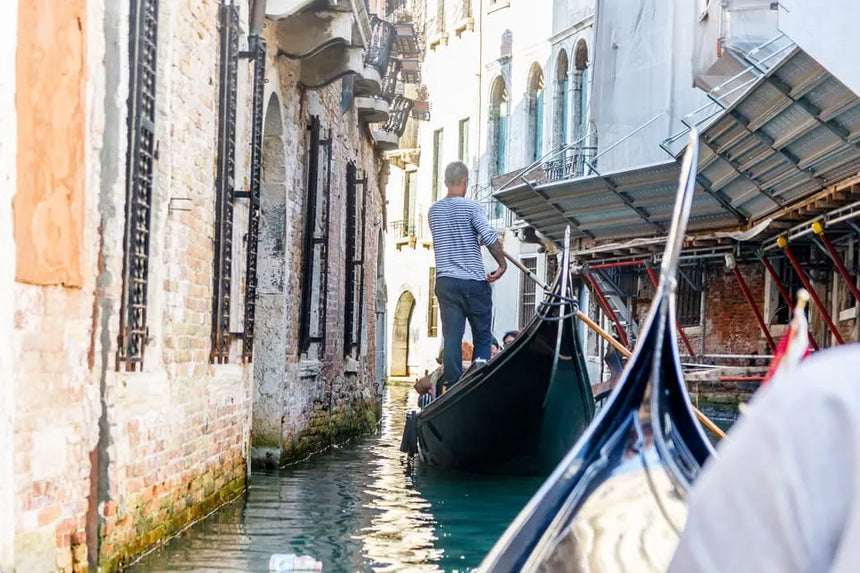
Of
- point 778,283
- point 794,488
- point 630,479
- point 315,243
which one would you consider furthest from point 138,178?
point 778,283

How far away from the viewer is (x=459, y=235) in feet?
27.1

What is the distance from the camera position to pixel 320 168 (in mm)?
9883

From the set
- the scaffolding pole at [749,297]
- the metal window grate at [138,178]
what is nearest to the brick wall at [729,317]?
the scaffolding pole at [749,297]

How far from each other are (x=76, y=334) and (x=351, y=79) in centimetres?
760

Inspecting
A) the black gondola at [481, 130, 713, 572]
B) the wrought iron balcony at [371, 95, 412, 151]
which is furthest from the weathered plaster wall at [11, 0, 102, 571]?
the wrought iron balcony at [371, 95, 412, 151]

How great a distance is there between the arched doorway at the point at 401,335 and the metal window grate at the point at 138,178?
24.4 m

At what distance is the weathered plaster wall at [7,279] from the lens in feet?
12.1

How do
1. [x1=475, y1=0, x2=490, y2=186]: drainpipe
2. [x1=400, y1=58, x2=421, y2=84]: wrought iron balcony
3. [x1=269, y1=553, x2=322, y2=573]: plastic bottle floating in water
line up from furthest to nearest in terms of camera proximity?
1. [x1=475, y1=0, x2=490, y2=186]: drainpipe
2. [x1=400, y1=58, x2=421, y2=84]: wrought iron balcony
3. [x1=269, y1=553, x2=322, y2=573]: plastic bottle floating in water

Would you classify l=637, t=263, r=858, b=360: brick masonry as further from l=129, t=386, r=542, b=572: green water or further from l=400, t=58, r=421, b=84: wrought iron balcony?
l=129, t=386, r=542, b=572: green water

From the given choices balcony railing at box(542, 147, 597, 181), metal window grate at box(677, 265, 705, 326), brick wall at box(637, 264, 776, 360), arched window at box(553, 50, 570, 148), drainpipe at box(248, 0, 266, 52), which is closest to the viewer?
drainpipe at box(248, 0, 266, 52)

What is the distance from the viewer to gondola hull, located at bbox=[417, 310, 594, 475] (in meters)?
7.64

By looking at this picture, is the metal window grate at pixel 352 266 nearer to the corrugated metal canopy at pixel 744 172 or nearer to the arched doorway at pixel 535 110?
the corrugated metal canopy at pixel 744 172

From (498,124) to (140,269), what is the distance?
60.5 feet

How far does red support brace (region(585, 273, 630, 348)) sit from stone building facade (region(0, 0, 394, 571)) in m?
8.44
